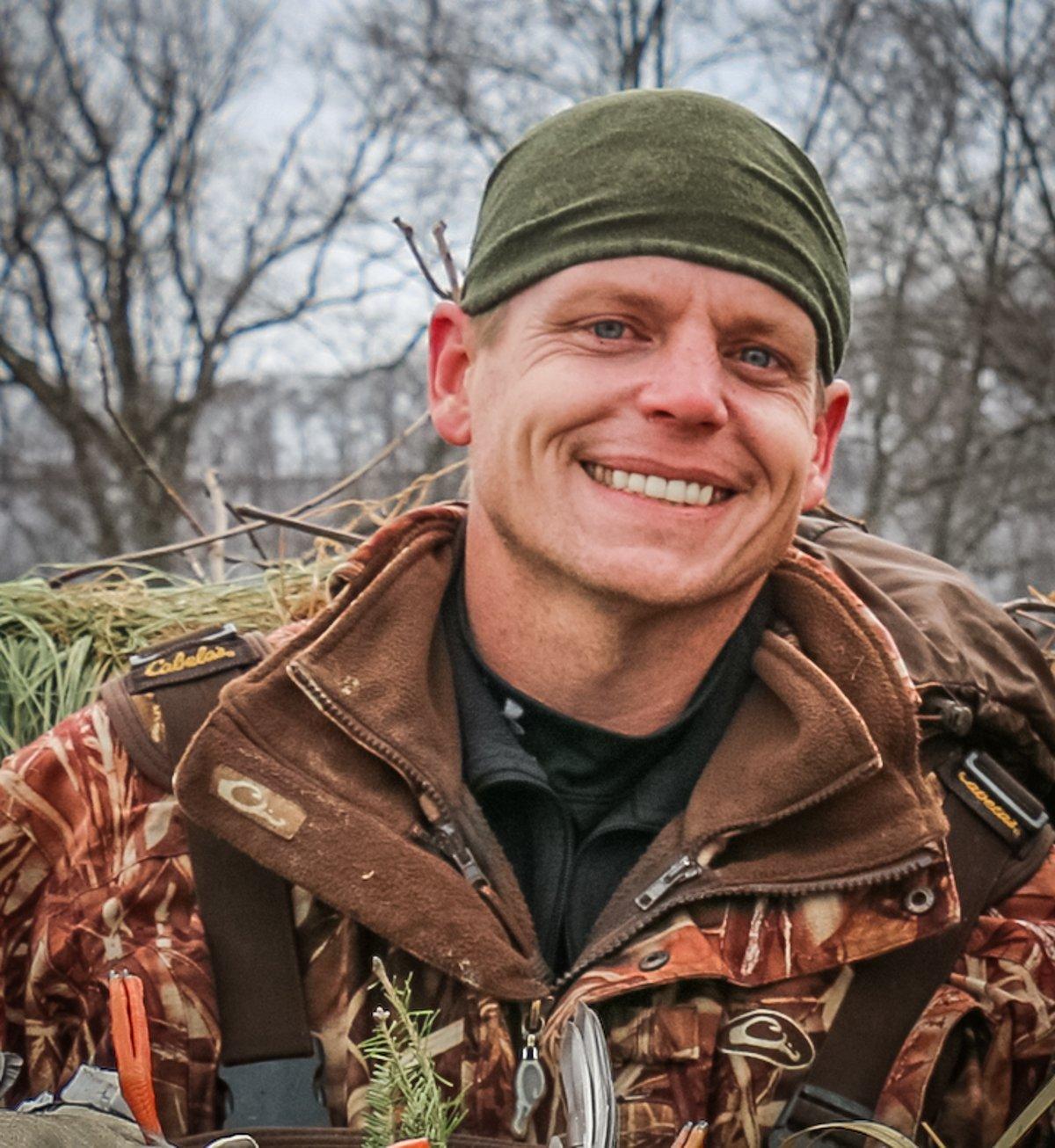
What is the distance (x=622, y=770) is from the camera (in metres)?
2.44

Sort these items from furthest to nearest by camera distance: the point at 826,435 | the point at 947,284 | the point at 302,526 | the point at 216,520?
the point at 947,284 < the point at 216,520 < the point at 302,526 < the point at 826,435

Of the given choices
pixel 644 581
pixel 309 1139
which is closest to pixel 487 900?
pixel 309 1139

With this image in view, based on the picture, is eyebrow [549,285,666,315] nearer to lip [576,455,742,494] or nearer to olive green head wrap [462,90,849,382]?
olive green head wrap [462,90,849,382]

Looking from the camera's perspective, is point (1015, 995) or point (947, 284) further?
point (947, 284)

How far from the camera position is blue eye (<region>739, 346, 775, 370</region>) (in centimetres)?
236

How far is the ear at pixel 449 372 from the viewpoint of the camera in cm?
259

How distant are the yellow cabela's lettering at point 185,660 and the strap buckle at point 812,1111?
1192 mm

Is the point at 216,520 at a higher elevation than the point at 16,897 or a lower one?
higher

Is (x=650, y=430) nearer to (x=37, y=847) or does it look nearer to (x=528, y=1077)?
(x=528, y=1077)

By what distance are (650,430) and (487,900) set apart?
80 cm

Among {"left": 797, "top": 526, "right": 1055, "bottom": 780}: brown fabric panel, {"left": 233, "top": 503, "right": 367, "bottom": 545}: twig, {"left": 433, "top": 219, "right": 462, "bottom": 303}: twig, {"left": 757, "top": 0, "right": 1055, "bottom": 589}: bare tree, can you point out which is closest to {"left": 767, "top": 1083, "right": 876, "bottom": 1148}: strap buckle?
{"left": 797, "top": 526, "right": 1055, "bottom": 780}: brown fabric panel

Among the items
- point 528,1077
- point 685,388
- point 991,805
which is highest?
point 685,388

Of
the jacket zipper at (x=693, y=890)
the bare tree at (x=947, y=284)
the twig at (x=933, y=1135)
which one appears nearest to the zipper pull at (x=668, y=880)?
the jacket zipper at (x=693, y=890)

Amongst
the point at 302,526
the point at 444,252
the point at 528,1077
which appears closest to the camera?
the point at 528,1077
